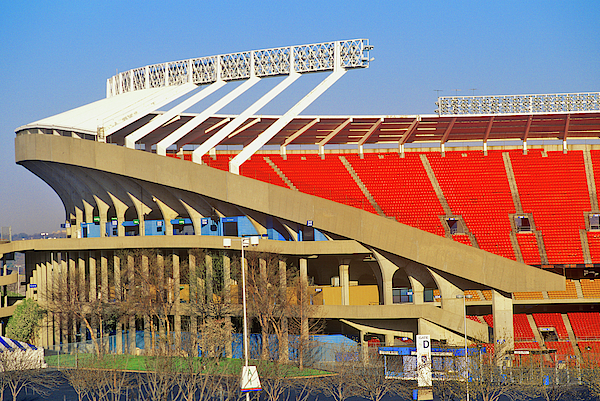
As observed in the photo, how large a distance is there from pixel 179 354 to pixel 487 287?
1669cm

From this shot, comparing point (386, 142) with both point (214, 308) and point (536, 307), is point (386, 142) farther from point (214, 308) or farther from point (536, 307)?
point (214, 308)

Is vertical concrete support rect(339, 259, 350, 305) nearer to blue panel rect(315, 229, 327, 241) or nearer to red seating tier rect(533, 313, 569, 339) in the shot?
blue panel rect(315, 229, 327, 241)

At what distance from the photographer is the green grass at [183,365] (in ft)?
107

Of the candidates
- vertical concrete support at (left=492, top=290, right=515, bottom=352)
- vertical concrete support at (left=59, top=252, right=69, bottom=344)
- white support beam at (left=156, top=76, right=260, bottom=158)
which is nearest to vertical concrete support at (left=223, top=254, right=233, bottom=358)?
white support beam at (left=156, top=76, right=260, bottom=158)

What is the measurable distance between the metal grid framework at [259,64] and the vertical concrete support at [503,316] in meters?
19.5

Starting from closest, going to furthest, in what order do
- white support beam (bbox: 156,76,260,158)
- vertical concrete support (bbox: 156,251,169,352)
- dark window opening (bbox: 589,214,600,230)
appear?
1. vertical concrete support (bbox: 156,251,169,352)
2. dark window opening (bbox: 589,214,600,230)
3. white support beam (bbox: 156,76,260,158)

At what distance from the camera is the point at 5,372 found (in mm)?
36125

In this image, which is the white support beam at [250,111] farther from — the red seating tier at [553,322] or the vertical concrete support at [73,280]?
the red seating tier at [553,322]

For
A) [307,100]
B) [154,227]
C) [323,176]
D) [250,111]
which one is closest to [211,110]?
[250,111]

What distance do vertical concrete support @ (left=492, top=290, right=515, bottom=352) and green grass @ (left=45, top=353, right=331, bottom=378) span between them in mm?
9463

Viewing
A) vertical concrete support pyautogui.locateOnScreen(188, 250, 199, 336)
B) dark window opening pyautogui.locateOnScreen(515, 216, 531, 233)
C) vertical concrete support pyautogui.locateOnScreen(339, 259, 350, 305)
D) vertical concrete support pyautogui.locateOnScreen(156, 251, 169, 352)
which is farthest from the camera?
dark window opening pyautogui.locateOnScreen(515, 216, 531, 233)

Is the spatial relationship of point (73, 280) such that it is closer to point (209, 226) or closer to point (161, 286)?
point (161, 286)

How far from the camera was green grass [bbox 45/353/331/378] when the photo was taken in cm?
3250

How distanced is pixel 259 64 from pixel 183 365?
22876 millimetres
